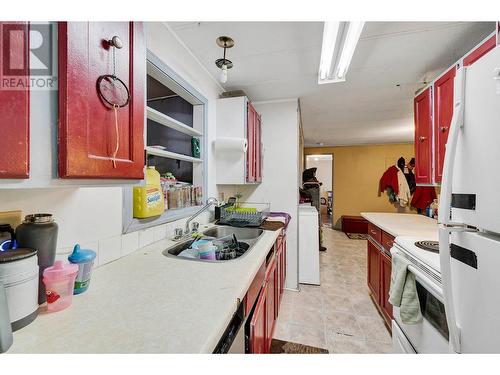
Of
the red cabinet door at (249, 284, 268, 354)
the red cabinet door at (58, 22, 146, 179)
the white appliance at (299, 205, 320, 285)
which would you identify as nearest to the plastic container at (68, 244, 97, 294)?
the red cabinet door at (58, 22, 146, 179)

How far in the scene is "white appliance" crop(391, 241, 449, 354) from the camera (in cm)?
96

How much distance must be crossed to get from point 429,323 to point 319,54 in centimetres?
188

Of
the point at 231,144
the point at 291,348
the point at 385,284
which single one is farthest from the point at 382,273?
the point at 231,144

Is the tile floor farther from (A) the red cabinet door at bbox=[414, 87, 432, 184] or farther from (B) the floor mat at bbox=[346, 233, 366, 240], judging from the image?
(B) the floor mat at bbox=[346, 233, 366, 240]

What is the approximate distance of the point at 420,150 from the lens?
192 cm

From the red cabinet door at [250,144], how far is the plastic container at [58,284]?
1.65 meters

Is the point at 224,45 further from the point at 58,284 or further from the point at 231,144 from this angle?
the point at 58,284

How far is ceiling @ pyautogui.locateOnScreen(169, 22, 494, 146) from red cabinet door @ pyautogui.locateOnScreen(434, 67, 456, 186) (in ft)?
0.77

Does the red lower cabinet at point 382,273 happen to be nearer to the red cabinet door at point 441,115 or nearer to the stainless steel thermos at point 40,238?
the red cabinet door at point 441,115

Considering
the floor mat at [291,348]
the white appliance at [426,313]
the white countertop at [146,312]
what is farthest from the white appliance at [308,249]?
the white countertop at [146,312]

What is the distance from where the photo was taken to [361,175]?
18.7ft

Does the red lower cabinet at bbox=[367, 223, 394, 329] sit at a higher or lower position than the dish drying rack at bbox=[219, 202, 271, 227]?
lower
